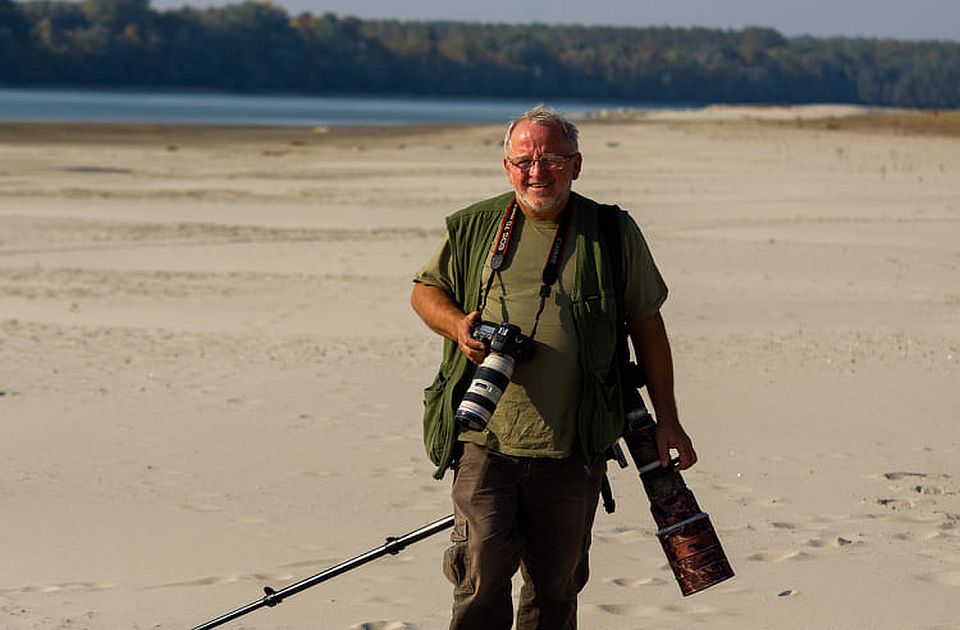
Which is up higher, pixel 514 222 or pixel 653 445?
pixel 514 222

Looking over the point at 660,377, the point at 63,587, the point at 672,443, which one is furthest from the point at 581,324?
the point at 63,587

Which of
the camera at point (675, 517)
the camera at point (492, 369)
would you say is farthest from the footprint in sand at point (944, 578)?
the camera at point (492, 369)

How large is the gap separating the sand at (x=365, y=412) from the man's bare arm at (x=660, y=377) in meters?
1.21

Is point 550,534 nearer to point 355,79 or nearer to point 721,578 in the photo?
point 721,578

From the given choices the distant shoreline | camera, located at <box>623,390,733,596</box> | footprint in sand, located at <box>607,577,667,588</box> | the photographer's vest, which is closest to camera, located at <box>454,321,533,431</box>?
the photographer's vest

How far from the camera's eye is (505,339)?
4113 mm

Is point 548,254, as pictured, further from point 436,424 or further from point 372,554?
point 372,554

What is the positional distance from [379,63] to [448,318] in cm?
16512

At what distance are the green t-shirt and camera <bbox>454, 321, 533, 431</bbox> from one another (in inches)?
3.0

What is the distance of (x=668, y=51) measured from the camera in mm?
199500

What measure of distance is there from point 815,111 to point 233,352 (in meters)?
59.3

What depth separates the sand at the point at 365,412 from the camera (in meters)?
5.89

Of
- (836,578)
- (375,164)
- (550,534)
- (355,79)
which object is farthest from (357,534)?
(355,79)

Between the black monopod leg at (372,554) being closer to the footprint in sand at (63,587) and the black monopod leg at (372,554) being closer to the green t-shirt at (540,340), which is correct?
the green t-shirt at (540,340)
